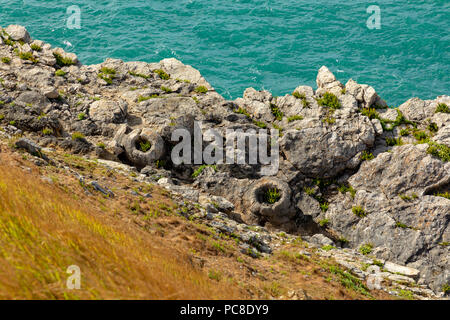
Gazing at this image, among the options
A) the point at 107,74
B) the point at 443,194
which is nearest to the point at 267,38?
the point at 107,74

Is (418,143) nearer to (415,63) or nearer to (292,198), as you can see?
(292,198)

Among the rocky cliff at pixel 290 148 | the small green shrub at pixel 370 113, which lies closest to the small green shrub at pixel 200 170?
the rocky cliff at pixel 290 148

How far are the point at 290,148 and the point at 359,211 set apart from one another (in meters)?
6.23

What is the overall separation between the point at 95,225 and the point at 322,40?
45844mm

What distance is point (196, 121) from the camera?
28.3 metres

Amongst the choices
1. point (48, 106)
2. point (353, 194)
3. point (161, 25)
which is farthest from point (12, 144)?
point (161, 25)

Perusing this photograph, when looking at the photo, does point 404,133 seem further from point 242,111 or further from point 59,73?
point 59,73

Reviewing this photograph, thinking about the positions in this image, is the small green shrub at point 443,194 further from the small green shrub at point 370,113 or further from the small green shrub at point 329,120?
the small green shrub at point 329,120

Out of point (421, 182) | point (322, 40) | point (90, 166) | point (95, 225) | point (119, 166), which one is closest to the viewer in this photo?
point (95, 225)

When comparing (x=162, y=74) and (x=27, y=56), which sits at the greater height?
(x=27, y=56)

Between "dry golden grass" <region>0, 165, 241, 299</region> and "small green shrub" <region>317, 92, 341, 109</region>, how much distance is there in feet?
68.5

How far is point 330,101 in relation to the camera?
29641 millimetres

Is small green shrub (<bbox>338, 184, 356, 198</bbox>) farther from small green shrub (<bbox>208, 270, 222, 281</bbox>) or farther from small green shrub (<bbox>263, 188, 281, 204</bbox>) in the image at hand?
small green shrub (<bbox>208, 270, 222, 281</bbox>)

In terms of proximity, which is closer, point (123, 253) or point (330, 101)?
point (123, 253)
